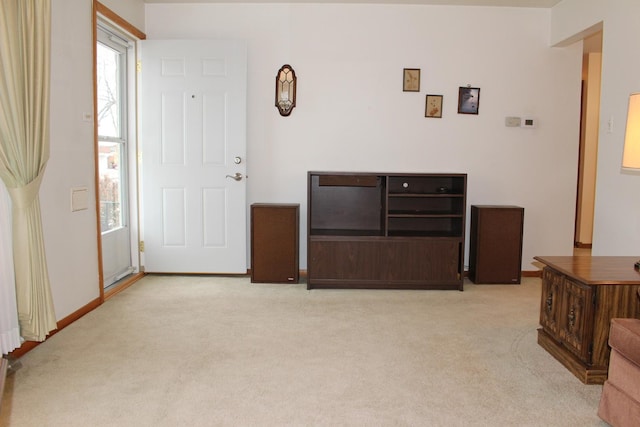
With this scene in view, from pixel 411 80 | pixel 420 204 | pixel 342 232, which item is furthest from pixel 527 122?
pixel 342 232

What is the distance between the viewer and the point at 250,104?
4.96 meters

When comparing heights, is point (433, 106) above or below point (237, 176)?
above

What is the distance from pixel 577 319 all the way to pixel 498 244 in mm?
2044

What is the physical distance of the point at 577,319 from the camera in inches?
110

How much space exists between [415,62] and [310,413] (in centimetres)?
357

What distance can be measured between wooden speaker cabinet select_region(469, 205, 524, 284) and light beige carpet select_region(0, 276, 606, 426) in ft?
1.92

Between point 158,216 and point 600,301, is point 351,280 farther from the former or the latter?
point 600,301

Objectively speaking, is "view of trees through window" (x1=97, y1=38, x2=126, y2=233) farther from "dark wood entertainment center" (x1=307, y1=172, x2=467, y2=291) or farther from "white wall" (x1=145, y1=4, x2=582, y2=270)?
"dark wood entertainment center" (x1=307, y1=172, x2=467, y2=291)

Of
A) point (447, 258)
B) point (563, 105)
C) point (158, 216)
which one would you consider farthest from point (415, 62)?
point (158, 216)

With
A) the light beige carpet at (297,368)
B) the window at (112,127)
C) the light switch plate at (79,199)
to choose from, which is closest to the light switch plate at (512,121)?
the light beige carpet at (297,368)

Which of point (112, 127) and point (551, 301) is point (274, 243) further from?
point (551, 301)

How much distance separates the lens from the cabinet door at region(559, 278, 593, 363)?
2693mm

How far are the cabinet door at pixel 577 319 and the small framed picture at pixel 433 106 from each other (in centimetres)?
243

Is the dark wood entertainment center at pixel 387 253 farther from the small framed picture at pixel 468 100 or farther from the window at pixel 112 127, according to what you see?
the window at pixel 112 127
